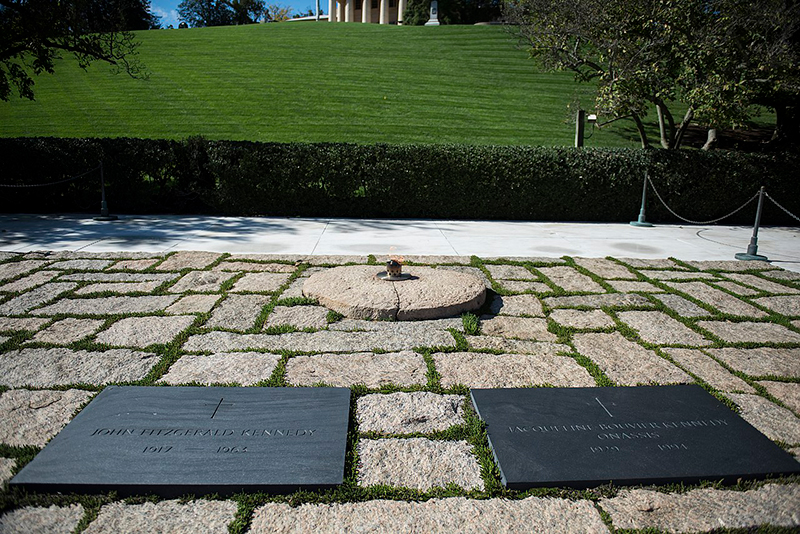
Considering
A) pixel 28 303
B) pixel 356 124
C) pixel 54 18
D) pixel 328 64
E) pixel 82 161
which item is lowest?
pixel 28 303

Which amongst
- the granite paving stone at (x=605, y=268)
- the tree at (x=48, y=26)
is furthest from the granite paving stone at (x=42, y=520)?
the tree at (x=48, y=26)

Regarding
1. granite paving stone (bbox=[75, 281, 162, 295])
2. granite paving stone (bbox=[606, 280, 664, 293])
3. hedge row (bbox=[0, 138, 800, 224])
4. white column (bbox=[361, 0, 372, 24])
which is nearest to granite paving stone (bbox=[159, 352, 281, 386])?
granite paving stone (bbox=[75, 281, 162, 295])

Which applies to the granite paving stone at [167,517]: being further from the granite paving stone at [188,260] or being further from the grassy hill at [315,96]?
the grassy hill at [315,96]

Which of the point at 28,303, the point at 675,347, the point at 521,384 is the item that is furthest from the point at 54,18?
the point at 675,347

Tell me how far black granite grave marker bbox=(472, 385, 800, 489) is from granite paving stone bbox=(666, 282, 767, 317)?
2.33 metres

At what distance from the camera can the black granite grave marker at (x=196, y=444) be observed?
229 centimetres

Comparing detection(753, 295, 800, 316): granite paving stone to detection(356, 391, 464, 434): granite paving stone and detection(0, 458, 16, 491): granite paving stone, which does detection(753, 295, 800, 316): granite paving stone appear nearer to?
detection(356, 391, 464, 434): granite paving stone

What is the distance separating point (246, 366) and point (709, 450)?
2830 millimetres

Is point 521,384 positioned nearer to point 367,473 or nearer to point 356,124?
point 367,473

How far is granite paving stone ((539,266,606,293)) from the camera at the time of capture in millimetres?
5707

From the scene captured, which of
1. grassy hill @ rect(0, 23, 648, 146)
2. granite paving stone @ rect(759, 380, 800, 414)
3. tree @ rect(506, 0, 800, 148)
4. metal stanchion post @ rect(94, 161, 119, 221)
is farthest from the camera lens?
grassy hill @ rect(0, 23, 648, 146)

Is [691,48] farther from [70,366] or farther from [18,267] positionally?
[18,267]

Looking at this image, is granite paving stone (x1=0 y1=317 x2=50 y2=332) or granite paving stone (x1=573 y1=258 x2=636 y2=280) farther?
granite paving stone (x1=573 y1=258 x2=636 y2=280)

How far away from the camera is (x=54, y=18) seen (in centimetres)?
945
